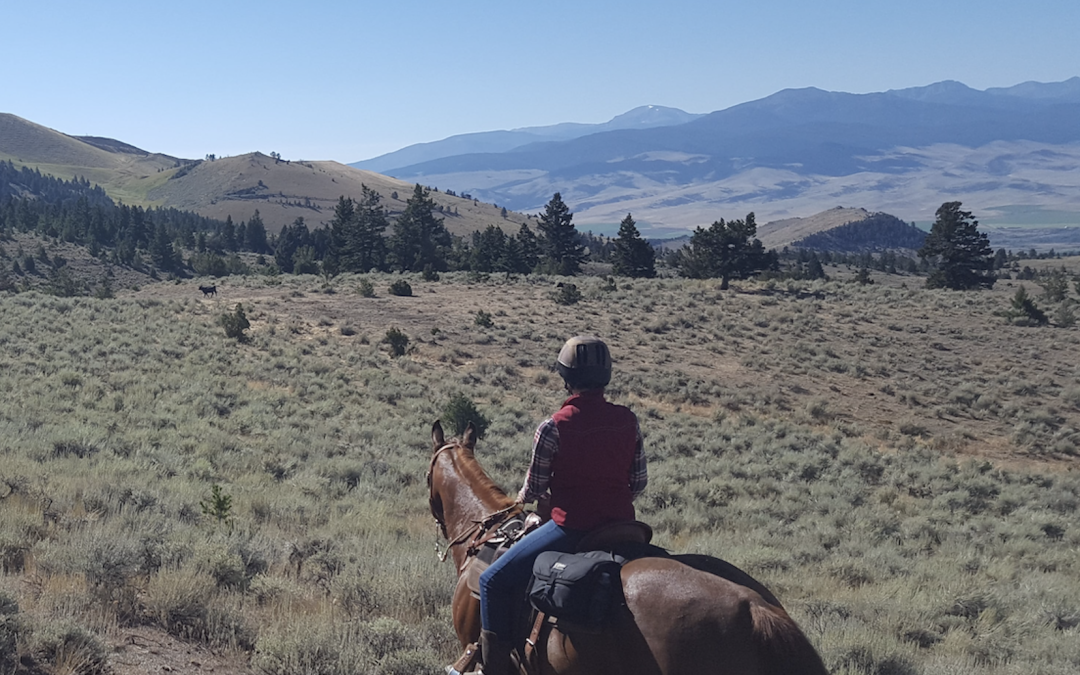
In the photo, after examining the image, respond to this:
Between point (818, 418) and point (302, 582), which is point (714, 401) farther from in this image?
point (302, 582)

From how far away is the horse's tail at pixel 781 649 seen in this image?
3.03 metres

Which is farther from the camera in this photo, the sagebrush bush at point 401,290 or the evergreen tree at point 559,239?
the evergreen tree at point 559,239

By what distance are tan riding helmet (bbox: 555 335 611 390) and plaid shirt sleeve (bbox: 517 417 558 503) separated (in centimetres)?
26

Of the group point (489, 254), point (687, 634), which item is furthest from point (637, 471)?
point (489, 254)

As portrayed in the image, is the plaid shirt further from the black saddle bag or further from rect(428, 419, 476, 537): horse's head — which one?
rect(428, 419, 476, 537): horse's head

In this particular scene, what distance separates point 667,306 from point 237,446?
2611cm

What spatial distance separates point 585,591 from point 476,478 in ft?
5.87

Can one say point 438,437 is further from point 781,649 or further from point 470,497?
point 781,649

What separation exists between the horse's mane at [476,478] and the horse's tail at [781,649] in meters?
2.02

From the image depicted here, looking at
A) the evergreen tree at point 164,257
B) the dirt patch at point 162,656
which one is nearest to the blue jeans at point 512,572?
the dirt patch at point 162,656

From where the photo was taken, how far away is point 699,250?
4734cm

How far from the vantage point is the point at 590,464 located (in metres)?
3.84

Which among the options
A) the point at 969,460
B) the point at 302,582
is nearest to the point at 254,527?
the point at 302,582

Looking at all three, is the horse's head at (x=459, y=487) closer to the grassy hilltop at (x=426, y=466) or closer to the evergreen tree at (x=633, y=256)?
the grassy hilltop at (x=426, y=466)
